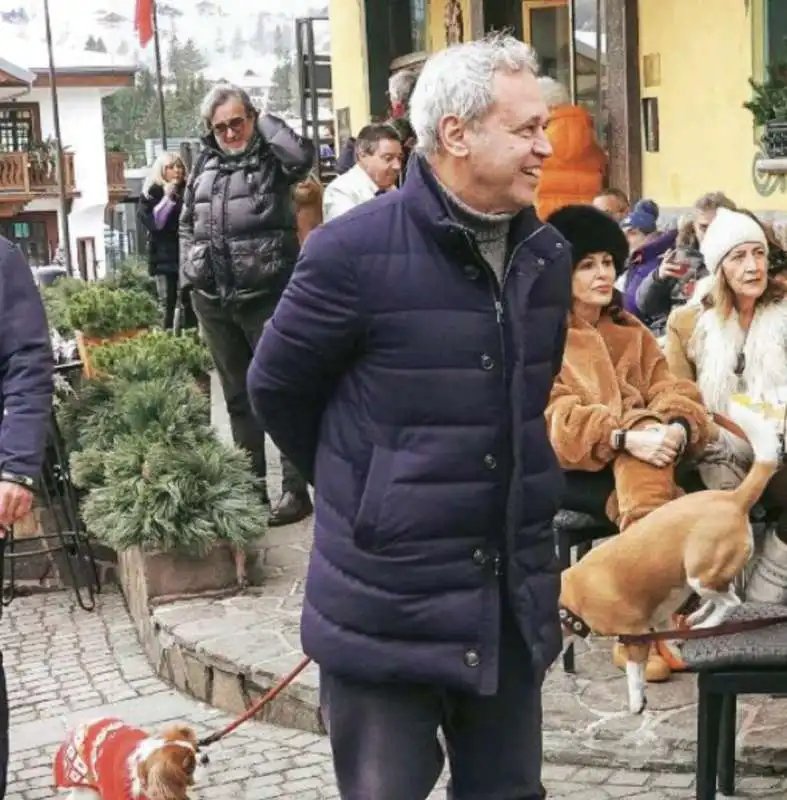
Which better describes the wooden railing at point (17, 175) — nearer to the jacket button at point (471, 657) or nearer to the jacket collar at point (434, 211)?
the jacket collar at point (434, 211)

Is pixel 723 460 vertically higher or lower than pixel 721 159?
lower

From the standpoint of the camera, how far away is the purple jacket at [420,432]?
276 cm

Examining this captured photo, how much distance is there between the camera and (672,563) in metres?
4.40

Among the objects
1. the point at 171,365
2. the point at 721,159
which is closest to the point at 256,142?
the point at 171,365

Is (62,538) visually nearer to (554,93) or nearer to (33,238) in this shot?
(554,93)

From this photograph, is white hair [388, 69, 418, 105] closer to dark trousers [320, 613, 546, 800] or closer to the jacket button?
dark trousers [320, 613, 546, 800]

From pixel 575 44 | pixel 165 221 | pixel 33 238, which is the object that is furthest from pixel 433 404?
pixel 33 238

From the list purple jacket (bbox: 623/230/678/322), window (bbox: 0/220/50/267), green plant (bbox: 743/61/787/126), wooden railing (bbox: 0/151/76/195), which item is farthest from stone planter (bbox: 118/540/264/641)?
window (bbox: 0/220/50/267)

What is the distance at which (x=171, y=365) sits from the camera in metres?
7.95

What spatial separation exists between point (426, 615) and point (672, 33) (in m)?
7.34

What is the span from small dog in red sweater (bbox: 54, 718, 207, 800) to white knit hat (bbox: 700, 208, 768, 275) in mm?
2347

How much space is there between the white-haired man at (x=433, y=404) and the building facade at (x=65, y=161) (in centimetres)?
3655

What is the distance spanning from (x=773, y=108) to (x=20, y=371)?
5.19m

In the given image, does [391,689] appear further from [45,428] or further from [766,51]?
A: [766,51]
